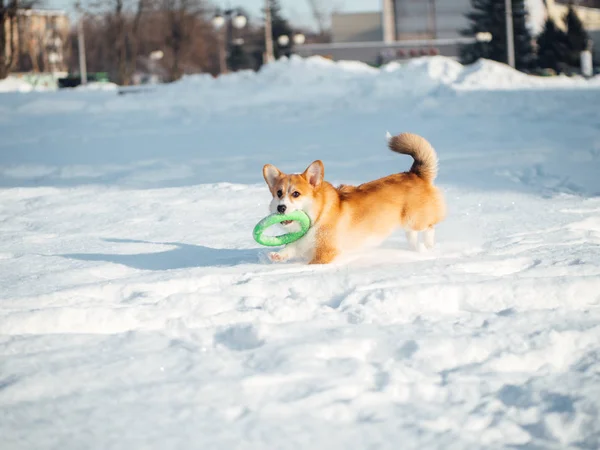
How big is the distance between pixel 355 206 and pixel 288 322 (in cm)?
146

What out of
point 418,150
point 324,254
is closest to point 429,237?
point 418,150

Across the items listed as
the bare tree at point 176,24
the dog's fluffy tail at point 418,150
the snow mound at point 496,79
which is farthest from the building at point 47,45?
the dog's fluffy tail at point 418,150

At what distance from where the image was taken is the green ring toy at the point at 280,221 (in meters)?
4.74

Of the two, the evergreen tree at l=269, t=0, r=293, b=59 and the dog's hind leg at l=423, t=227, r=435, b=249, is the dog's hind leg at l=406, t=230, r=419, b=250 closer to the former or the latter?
the dog's hind leg at l=423, t=227, r=435, b=249

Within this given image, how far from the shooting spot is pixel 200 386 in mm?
3041

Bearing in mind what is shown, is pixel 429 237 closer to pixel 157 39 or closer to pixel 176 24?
pixel 176 24

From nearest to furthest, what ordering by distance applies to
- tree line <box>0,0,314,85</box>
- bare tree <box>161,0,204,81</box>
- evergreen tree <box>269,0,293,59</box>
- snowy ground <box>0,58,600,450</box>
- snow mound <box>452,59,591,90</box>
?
snowy ground <box>0,58,600,450</box>
snow mound <box>452,59,591,90</box>
tree line <box>0,0,314,85</box>
bare tree <box>161,0,204,81</box>
evergreen tree <box>269,0,293,59</box>

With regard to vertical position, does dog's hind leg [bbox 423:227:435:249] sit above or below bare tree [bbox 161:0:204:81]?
below

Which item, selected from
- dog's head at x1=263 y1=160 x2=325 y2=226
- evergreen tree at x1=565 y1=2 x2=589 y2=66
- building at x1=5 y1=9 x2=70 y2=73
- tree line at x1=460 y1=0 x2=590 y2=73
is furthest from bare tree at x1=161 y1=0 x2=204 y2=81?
dog's head at x1=263 y1=160 x2=325 y2=226

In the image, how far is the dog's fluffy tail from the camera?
5340 millimetres

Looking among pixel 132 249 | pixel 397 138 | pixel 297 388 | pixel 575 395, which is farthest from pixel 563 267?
pixel 132 249

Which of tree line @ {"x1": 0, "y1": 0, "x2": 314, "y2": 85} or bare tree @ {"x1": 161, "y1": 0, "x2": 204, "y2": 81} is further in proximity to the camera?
bare tree @ {"x1": 161, "y1": 0, "x2": 204, "y2": 81}

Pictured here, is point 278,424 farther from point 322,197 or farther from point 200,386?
point 322,197

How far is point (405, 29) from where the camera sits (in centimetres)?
5775
